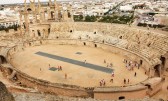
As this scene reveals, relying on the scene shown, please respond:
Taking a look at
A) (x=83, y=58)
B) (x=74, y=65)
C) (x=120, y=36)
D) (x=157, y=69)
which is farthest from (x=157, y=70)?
(x=120, y=36)

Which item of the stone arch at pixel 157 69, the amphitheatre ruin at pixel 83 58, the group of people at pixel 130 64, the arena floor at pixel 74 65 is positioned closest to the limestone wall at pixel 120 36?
the amphitheatre ruin at pixel 83 58

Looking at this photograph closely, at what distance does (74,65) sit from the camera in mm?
29266

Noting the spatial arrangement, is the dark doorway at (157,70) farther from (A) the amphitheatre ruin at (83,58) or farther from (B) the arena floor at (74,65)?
(B) the arena floor at (74,65)

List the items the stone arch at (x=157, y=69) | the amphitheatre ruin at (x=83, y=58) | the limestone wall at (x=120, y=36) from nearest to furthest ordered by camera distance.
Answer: the amphitheatre ruin at (x=83, y=58) < the stone arch at (x=157, y=69) < the limestone wall at (x=120, y=36)

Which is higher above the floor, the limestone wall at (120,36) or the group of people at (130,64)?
the limestone wall at (120,36)

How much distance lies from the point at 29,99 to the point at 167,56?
19.8 meters

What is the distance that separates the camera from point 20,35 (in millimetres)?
43656

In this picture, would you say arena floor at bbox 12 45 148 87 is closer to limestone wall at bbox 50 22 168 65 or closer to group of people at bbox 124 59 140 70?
group of people at bbox 124 59 140 70

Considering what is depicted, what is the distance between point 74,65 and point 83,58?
335cm

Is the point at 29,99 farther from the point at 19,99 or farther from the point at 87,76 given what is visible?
the point at 87,76

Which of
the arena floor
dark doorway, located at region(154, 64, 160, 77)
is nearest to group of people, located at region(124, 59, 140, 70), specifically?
the arena floor

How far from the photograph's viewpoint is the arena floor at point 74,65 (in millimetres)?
24594

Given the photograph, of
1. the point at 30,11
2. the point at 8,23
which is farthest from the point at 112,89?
the point at 8,23

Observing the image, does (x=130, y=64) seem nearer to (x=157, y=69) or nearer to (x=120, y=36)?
(x=157, y=69)
